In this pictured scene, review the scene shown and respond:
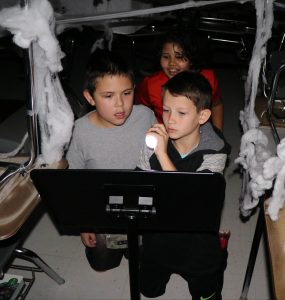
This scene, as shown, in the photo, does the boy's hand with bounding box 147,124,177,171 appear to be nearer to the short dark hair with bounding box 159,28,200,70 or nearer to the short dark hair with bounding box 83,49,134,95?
the short dark hair with bounding box 83,49,134,95

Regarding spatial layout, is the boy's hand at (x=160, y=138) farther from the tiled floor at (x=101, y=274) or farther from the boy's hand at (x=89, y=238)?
the tiled floor at (x=101, y=274)

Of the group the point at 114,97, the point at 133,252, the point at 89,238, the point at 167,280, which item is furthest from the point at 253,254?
the point at 114,97

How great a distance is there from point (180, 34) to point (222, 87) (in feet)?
6.40

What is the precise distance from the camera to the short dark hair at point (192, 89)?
110 cm

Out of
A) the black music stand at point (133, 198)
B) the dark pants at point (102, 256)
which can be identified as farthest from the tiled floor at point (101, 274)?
the black music stand at point (133, 198)

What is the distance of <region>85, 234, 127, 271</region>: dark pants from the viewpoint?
5.39ft

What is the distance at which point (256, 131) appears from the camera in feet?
3.89

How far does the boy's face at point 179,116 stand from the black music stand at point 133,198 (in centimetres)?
28

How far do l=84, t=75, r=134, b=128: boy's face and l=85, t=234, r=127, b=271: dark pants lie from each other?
0.63 meters

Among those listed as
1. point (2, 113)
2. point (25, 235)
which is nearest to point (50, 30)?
point (25, 235)

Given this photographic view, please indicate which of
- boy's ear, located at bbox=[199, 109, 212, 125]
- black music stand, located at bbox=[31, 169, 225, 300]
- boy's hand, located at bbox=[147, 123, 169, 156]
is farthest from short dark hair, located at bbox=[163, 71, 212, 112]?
black music stand, located at bbox=[31, 169, 225, 300]

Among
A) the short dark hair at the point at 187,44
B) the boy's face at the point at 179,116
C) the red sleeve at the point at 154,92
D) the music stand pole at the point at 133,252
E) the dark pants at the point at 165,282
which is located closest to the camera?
the music stand pole at the point at 133,252

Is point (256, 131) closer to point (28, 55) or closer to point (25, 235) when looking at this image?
point (28, 55)

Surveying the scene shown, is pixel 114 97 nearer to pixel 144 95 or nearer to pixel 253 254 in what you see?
pixel 144 95
